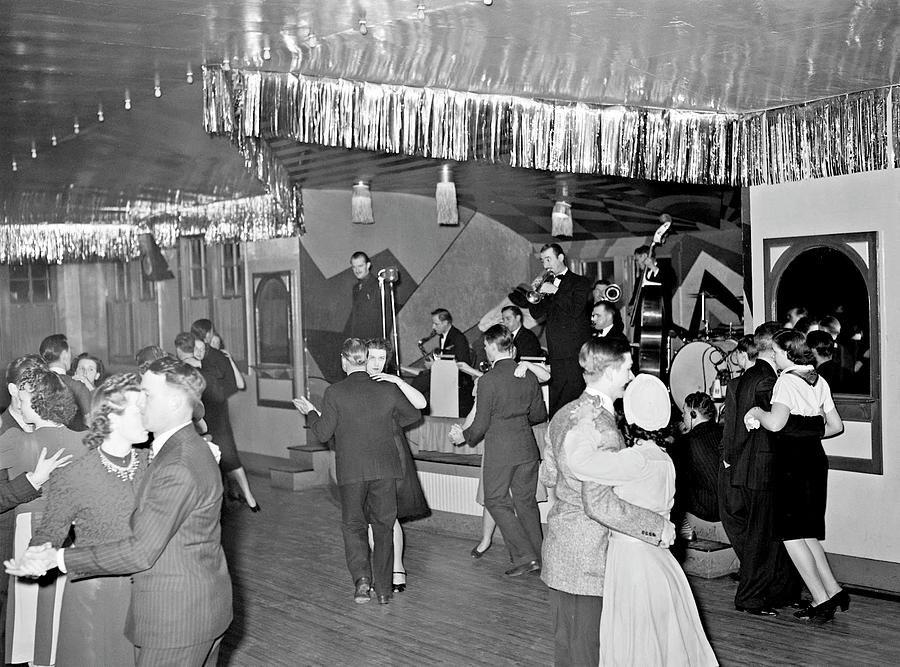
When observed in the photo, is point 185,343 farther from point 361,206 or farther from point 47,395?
point 47,395

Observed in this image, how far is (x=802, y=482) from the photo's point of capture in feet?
17.8

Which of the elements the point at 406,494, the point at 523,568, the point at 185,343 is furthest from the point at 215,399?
the point at 523,568

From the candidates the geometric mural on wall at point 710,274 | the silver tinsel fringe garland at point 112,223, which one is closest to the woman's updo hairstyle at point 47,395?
the silver tinsel fringe garland at point 112,223

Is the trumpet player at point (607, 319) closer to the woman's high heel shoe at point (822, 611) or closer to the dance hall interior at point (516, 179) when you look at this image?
the dance hall interior at point (516, 179)

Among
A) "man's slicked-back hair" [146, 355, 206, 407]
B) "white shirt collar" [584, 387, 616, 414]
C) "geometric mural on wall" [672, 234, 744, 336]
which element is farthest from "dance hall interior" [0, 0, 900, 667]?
"geometric mural on wall" [672, 234, 744, 336]

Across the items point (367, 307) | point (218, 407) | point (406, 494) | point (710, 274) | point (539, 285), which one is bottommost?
point (406, 494)

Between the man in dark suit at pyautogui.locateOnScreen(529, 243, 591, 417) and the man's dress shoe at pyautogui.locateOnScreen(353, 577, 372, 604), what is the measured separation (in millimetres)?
2064

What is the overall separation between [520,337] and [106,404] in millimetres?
6883

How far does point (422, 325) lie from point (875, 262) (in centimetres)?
732

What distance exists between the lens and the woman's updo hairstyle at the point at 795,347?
17.2 feet

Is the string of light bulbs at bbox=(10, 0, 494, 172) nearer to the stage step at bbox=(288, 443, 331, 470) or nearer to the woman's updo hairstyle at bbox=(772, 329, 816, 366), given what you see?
the woman's updo hairstyle at bbox=(772, 329, 816, 366)

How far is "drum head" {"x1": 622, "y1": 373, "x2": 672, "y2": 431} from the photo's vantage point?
3.43 m

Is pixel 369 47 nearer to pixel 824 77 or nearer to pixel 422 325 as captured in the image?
pixel 824 77

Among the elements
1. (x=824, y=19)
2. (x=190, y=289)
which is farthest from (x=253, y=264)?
(x=824, y=19)
